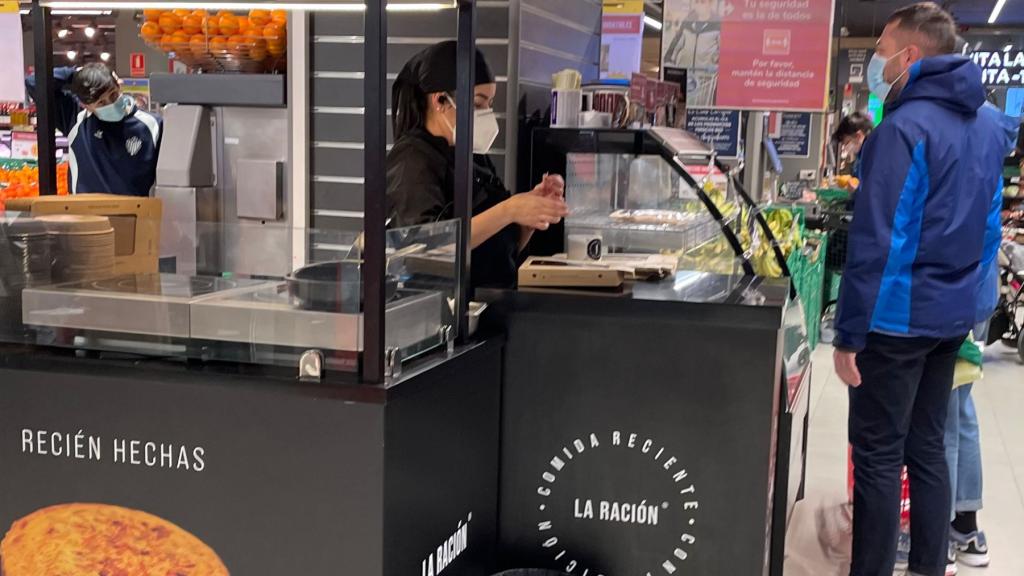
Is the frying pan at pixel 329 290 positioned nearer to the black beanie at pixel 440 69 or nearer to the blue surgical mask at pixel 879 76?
the black beanie at pixel 440 69

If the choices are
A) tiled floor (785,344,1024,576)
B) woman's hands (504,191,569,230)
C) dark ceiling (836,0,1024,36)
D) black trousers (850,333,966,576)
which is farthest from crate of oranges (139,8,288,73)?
dark ceiling (836,0,1024,36)

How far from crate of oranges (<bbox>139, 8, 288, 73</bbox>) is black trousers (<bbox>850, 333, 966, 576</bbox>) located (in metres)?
2.57

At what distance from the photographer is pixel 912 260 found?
10.6 feet

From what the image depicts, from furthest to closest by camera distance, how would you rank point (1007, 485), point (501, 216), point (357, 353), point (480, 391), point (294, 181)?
1. point (1007, 485)
2. point (294, 181)
3. point (501, 216)
4. point (480, 391)
5. point (357, 353)

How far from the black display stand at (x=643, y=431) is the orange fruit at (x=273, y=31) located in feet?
7.08

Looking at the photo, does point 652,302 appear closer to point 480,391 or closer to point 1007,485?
point 480,391

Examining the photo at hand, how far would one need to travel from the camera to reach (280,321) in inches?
76.2

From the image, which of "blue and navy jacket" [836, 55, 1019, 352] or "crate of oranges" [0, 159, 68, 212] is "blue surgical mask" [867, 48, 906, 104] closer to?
"blue and navy jacket" [836, 55, 1019, 352]

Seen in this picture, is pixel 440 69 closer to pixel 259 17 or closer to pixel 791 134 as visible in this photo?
pixel 259 17

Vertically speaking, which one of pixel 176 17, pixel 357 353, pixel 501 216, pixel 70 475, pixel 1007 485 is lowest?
pixel 1007 485

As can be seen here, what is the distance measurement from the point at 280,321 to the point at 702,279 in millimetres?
1289

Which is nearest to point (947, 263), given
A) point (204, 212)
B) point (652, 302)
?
point (652, 302)

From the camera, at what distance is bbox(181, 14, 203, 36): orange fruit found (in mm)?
4016

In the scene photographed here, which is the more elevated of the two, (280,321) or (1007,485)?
(280,321)
